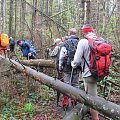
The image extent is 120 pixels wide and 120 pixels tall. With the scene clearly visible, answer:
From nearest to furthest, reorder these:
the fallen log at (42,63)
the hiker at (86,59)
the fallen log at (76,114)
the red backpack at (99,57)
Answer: the red backpack at (99,57), the hiker at (86,59), the fallen log at (76,114), the fallen log at (42,63)

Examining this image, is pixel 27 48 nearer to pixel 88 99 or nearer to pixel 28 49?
pixel 28 49

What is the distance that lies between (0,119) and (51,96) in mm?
2199

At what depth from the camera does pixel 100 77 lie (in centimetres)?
596

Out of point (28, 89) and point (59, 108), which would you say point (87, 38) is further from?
point (28, 89)

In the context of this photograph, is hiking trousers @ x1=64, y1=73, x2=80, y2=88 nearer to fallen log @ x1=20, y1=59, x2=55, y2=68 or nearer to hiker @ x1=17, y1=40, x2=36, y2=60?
fallen log @ x1=20, y1=59, x2=55, y2=68

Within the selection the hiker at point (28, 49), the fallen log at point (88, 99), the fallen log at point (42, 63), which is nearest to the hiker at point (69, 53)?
the fallen log at point (88, 99)

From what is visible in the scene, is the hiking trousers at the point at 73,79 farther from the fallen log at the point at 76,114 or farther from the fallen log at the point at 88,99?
the fallen log at the point at 76,114

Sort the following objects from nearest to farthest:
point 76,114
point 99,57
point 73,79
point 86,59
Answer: point 99,57 → point 86,59 → point 76,114 → point 73,79

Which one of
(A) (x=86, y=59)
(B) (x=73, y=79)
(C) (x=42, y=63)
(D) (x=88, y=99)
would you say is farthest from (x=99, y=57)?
(C) (x=42, y=63)

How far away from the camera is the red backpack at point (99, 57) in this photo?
18.1ft

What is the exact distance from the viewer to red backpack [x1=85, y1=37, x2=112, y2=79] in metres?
5.52

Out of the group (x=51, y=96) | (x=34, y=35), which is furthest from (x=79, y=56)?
(x=34, y=35)

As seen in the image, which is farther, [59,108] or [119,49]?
[119,49]

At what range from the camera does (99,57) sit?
18.5 feet
